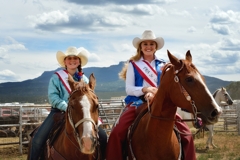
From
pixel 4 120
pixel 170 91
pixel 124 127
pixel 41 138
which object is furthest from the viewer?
pixel 4 120

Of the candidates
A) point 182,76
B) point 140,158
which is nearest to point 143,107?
point 140,158

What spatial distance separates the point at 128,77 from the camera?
6367mm

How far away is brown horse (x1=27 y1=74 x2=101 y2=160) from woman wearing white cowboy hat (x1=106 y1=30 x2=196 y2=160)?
1.06ft

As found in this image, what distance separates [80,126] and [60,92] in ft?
5.43

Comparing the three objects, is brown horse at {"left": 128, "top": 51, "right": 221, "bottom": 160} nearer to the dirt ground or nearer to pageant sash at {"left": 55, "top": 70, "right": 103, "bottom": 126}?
pageant sash at {"left": 55, "top": 70, "right": 103, "bottom": 126}

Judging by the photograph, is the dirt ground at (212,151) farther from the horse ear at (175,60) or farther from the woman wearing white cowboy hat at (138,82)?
the horse ear at (175,60)

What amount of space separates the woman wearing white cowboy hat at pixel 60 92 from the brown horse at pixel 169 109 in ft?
2.66

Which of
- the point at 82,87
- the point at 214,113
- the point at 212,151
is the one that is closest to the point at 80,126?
the point at 82,87

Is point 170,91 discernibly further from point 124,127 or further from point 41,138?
point 41,138

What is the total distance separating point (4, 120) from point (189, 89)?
42.9 feet

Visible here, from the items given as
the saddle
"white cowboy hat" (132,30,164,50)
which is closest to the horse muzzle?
the saddle

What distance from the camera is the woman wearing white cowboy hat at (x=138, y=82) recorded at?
18.8ft

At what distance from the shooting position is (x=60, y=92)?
20.7 feet

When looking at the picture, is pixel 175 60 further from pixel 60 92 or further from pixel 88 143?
pixel 60 92
